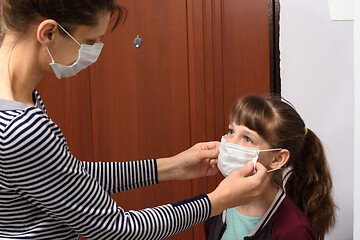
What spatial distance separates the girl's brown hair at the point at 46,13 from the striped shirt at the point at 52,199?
0.17 meters

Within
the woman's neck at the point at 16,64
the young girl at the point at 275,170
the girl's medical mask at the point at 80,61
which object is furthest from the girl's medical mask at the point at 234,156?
the woman's neck at the point at 16,64

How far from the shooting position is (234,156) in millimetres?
1367

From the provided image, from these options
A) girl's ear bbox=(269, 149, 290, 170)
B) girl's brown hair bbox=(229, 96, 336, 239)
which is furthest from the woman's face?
girl's ear bbox=(269, 149, 290, 170)

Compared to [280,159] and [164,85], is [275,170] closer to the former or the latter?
[280,159]

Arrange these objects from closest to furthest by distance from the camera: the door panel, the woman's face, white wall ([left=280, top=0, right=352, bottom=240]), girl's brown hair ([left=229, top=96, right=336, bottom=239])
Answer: the woman's face < girl's brown hair ([left=229, top=96, right=336, bottom=239]) < white wall ([left=280, top=0, right=352, bottom=240]) < the door panel

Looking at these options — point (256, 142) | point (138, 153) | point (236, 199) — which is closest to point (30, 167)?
point (236, 199)

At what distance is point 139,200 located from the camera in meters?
2.07

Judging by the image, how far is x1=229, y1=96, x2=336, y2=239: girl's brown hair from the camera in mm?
1402

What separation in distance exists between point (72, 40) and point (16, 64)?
0.44ft

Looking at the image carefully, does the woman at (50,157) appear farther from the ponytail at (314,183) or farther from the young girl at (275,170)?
the ponytail at (314,183)

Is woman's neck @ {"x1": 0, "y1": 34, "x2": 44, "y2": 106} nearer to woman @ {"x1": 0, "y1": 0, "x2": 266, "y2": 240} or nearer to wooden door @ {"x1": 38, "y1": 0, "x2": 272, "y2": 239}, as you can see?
woman @ {"x1": 0, "y1": 0, "x2": 266, "y2": 240}

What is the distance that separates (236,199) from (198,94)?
93cm

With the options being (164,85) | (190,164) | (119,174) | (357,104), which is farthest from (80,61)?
(164,85)

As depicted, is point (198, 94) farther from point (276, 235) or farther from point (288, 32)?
point (276, 235)
